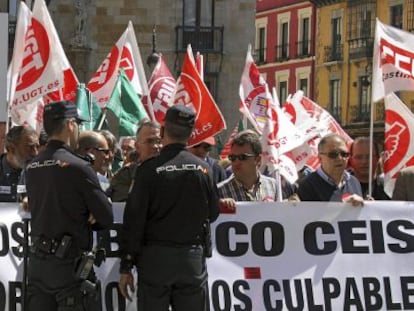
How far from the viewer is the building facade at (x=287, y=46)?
215 ft

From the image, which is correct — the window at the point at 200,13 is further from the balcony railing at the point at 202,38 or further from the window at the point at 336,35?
the window at the point at 336,35

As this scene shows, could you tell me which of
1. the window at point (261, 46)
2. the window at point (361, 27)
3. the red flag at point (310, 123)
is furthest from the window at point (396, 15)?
the red flag at point (310, 123)

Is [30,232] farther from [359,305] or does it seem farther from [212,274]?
[359,305]

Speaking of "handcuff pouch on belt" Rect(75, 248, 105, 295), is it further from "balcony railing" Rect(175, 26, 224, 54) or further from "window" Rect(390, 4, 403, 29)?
"window" Rect(390, 4, 403, 29)

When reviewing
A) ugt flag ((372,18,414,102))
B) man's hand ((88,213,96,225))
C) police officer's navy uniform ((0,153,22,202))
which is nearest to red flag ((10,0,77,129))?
police officer's navy uniform ((0,153,22,202))

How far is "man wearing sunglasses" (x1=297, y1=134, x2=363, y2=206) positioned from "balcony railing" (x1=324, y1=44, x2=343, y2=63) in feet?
177

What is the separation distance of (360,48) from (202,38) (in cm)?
2956

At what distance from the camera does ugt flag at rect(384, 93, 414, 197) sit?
11.3 m

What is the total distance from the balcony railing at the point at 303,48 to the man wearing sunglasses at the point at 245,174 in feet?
184

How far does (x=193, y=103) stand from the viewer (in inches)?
523

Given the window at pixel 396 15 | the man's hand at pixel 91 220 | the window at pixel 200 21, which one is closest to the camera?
the man's hand at pixel 91 220

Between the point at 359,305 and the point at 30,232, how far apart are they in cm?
252

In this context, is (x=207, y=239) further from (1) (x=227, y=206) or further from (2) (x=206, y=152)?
(2) (x=206, y=152)

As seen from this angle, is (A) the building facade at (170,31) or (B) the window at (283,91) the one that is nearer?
(A) the building facade at (170,31)
